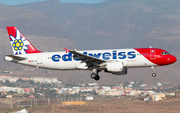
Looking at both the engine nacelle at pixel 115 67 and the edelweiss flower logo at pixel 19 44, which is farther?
the edelweiss flower logo at pixel 19 44

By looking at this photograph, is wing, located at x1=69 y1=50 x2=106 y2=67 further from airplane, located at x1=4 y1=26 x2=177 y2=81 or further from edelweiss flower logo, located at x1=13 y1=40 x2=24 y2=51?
edelweiss flower logo, located at x1=13 y1=40 x2=24 y2=51

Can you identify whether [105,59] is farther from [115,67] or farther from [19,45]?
[19,45]

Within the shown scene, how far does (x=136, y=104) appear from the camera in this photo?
165500 mm

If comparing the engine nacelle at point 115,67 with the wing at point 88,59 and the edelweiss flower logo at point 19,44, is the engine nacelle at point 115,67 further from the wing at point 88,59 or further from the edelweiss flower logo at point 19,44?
the edelweiss flower logo at point 19,44

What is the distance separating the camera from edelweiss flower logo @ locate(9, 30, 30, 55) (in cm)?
6550

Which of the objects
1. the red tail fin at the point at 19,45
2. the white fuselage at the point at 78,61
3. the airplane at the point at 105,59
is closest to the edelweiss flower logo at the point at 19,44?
the red tail fin at the point at 19,45

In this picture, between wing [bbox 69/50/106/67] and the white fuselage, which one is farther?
the white fuselage

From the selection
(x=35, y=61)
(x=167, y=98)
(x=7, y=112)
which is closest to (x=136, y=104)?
(x=167, y=98)

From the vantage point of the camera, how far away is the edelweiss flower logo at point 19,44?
65500 millimetres

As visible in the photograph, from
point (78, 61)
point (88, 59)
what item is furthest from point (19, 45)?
point (88, 59)

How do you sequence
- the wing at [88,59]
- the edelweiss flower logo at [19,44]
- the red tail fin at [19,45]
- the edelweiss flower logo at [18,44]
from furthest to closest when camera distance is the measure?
the edelweiss flower logo at [18,44]
the edelweiss flower logo at [19,44]
the red tail fin at [19,45]
the wing at [88,59]

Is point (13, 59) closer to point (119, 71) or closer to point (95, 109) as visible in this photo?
point (119, 71)

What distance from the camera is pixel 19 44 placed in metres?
66.1

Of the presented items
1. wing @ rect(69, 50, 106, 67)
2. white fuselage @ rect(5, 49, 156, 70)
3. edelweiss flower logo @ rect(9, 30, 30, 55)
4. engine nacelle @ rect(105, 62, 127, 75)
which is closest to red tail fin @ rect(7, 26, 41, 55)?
edelweiss flower logo @ rect(9, 30, 30, 55)
